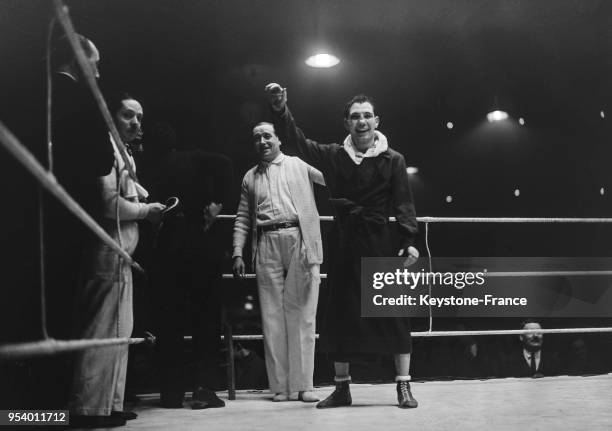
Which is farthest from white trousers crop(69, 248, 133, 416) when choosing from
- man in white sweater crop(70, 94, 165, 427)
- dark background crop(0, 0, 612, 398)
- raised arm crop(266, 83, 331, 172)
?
dark background crop(0, 0, 612, 398)

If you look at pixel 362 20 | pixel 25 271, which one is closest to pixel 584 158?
pixel 362 20

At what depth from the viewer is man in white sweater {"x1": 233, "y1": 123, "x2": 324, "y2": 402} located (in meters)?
2.19

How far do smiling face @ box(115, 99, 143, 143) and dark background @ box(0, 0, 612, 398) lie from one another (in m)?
0.34

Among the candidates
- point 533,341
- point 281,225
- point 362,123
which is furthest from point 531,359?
point 362,123

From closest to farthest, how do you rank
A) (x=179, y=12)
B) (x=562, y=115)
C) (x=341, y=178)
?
(x=341, y=178) < (x=179, y=12) < (x=562, y=115)

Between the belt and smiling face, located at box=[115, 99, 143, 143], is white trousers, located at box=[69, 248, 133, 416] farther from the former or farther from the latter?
the belt

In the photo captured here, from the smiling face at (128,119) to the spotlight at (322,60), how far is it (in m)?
2.81

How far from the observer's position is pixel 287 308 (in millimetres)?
2215

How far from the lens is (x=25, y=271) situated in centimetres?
87

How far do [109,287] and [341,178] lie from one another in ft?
2.95

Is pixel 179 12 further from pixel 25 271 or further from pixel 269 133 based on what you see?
pixel 25 271

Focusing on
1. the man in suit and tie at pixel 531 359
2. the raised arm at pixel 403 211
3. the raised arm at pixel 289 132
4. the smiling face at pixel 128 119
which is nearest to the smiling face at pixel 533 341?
the man in suit and tie at pixel 531 359

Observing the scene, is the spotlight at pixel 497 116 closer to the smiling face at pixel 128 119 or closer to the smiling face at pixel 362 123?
the smiling face at pixel 362 123

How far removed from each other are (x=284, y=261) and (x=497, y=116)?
4.04 m
